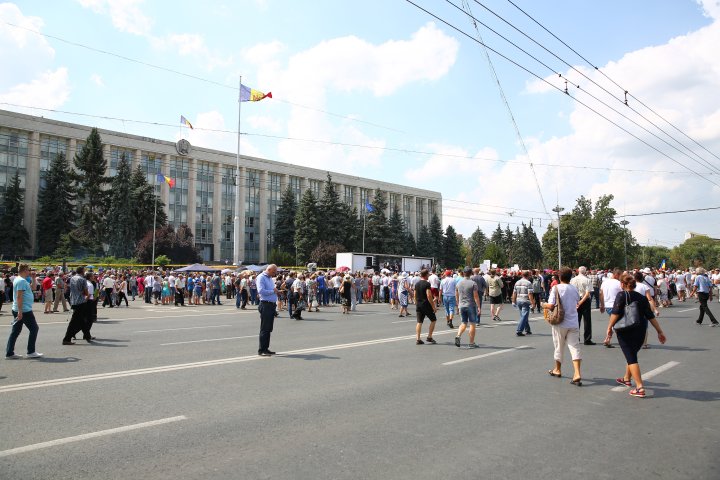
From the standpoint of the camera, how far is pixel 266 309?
993 cm

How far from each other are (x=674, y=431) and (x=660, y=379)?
308 cm

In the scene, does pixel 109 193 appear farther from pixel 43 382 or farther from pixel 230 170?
pixel 43 382

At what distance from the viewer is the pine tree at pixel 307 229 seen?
70188mm

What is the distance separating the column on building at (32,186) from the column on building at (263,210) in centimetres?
3337

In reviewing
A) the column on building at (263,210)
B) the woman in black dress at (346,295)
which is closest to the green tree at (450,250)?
the column on building at (263,210)

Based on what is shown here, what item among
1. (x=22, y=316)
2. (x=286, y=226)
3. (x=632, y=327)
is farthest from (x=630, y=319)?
(x=286, y=226)

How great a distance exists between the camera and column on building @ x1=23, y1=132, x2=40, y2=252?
6272 centimetres

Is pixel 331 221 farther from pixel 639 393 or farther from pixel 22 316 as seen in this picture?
pixel 639 393

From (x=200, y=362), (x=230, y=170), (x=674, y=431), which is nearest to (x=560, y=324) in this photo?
(x=674, y=431)

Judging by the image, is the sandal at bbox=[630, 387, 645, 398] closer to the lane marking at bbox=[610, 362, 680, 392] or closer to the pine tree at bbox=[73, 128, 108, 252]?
the lane marking at bbox=[610, 362, 680, 392]

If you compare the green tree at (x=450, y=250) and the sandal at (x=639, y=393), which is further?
the green tree at (x=450, y=250)

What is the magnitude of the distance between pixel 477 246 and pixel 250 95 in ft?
330

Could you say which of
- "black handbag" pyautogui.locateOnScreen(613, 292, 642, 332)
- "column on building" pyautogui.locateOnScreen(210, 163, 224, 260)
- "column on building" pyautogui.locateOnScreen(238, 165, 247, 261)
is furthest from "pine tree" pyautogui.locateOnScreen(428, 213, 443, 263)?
"black handbag" pyautogui.locateOnScreen(613, 292, 642, 332)

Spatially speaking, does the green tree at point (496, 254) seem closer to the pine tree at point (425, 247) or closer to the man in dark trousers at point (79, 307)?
the pine tree at point (425, 247)
